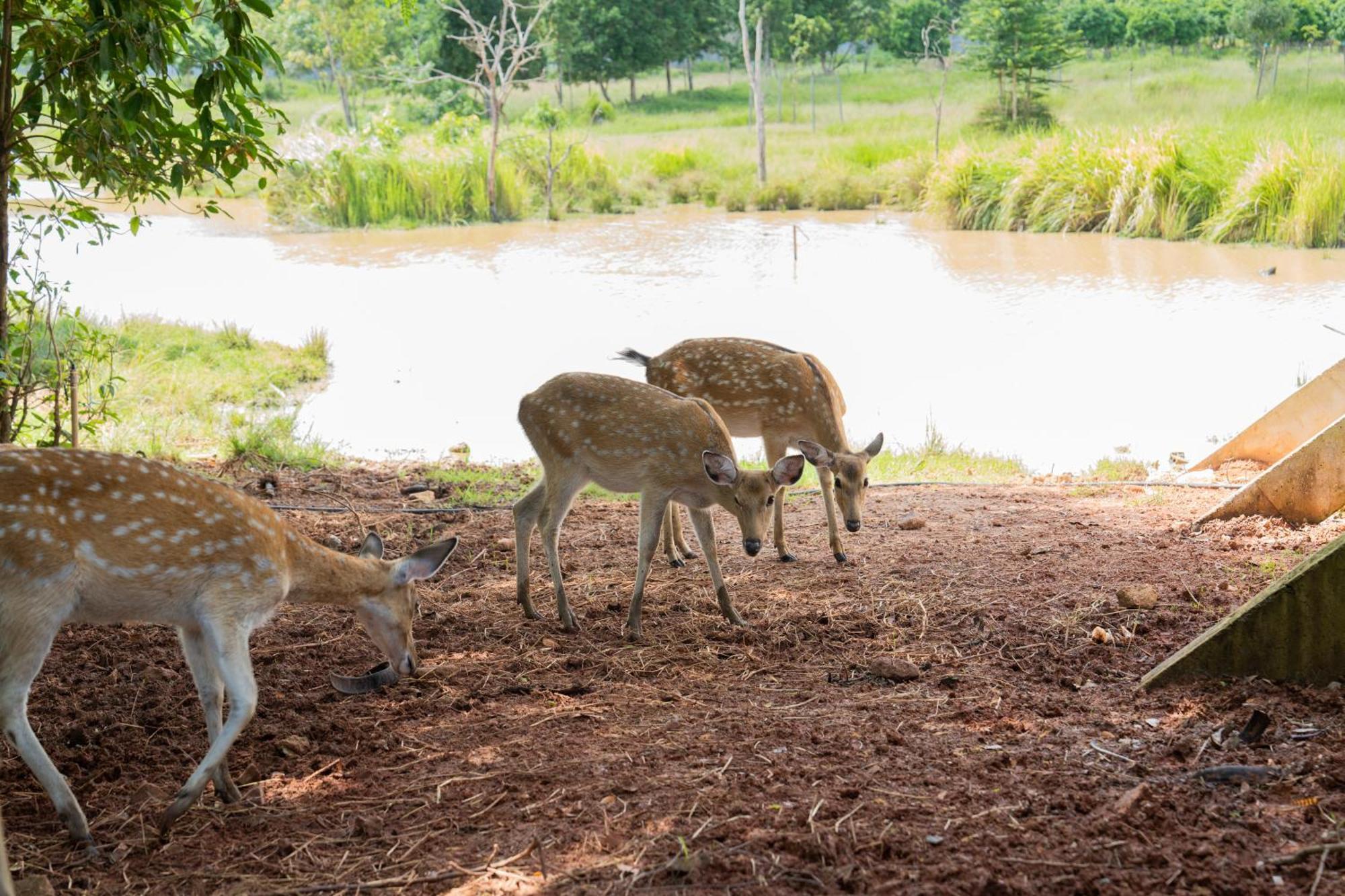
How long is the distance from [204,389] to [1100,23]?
116 ft

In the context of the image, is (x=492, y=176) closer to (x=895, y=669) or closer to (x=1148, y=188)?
(x=1148, y=188)

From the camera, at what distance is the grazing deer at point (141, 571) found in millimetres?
3539

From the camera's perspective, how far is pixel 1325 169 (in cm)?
1833

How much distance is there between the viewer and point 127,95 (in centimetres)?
483

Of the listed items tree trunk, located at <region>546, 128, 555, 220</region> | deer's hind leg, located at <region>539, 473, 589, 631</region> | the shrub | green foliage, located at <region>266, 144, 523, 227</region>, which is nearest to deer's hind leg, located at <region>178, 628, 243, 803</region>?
deer's hind leg, located at <region>539, 473, 589, 631</region>

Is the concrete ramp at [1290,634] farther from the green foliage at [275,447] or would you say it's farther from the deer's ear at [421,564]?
the green foliage at [275,447]

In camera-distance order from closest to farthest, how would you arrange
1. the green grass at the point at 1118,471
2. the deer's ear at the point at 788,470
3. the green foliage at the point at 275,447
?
the deer's ear at the point at 788,470 < the green foliage at the point at 275,447 < the green grass at the point at 1118,471

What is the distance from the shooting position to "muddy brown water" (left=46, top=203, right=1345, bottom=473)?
11453mm

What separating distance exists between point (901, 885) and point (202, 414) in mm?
8865

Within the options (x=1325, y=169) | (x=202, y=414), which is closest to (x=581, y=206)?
(x=1325, y=169)

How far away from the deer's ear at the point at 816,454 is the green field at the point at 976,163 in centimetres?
1479

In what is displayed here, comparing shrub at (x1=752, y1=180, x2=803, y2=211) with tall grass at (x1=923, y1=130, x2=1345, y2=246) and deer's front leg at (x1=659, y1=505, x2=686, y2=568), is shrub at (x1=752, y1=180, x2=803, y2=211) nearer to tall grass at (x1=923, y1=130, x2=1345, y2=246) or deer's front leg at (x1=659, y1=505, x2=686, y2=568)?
tall grass at (x1=923, y1=130, x2=1345, y2=246)

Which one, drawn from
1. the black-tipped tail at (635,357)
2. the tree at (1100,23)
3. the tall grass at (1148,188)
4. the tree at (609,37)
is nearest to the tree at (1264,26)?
the tall grass at (1148,188)

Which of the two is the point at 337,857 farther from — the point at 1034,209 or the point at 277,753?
the point at 1034,209
